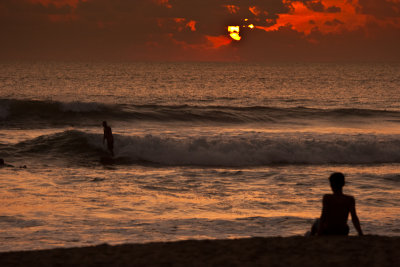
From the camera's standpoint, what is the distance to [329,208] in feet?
23.2

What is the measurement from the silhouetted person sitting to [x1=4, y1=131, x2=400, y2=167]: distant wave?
13213 mm

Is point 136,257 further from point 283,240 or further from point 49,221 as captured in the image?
point 49,221

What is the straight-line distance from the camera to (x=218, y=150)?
2203 cm

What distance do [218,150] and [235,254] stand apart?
15.3 metres

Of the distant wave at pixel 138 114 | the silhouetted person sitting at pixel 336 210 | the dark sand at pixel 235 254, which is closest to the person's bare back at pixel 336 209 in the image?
the silhouetted person sitting at pixel 336 210

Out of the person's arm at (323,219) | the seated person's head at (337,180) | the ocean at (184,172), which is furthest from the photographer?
the ocean at (184,172)

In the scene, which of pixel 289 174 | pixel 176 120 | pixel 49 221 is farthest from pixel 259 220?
pixel 176 120

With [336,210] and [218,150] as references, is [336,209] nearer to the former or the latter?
[336,210]

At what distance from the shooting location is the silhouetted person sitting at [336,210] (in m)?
Result: 6.96

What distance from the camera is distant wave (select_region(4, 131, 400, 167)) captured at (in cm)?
2106

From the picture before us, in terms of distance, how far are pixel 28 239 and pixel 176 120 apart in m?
23.8

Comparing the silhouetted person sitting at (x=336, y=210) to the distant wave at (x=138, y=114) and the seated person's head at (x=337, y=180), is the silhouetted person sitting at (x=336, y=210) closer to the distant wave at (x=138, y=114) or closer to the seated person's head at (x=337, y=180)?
the seated person's head at (x=337, y=180)

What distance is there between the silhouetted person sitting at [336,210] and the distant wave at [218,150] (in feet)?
43.3

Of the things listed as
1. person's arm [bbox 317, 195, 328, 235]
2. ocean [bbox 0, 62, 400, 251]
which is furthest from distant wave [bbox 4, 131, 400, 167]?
person's arm [bbox 317, 195, 328, 235]
